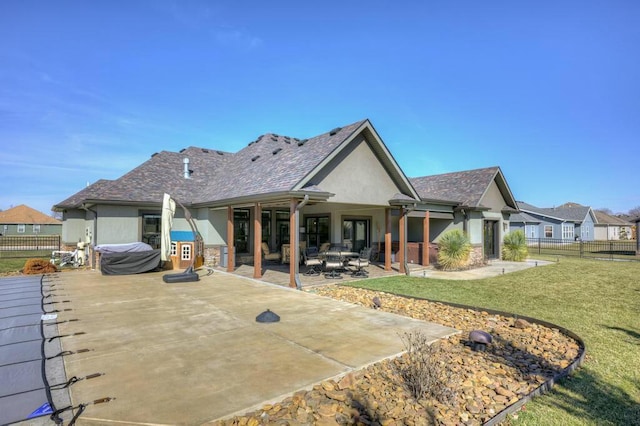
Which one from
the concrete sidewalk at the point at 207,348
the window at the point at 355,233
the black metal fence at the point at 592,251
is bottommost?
the black metal fence at the point at 592,251

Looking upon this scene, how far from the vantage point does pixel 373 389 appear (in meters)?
3.85

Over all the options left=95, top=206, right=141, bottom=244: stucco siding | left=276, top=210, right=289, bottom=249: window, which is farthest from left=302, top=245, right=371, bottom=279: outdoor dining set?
left=95, top=206, right=141, bottom=244: stucco siding

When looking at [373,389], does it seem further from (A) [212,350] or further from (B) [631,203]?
(B) [631,203]

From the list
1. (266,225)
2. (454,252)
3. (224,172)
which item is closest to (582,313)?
(454,252)

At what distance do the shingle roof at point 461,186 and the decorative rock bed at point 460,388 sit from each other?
38.6ft

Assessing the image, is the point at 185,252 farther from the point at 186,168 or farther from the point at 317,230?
the point at 317,230

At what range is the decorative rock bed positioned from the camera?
3312 millimetres

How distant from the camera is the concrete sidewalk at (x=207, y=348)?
3609mm

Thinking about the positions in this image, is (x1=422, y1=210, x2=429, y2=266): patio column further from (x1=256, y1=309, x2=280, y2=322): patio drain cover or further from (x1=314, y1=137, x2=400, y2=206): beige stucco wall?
(x1=256, y1=309, x2=280, y2=322): patio drain cover

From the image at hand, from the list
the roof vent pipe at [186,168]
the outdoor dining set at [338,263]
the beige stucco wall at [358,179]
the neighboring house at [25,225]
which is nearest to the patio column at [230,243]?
the outdoor dining set at [338,263]

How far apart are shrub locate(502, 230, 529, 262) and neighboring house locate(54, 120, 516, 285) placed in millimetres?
792

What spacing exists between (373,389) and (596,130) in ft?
95.6

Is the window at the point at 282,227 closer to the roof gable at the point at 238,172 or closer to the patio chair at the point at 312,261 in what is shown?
the patio chair at the point at 312,261

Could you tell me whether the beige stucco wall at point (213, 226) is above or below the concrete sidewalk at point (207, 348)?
above
